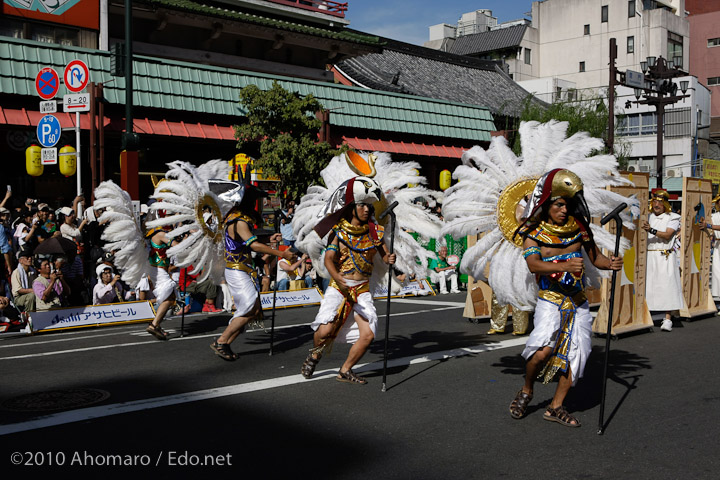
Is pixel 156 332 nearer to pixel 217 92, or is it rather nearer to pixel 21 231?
pixel 21 231

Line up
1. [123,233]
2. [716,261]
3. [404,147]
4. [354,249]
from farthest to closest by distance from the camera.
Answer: [404,147], [716,261], [123,233], [354,249]

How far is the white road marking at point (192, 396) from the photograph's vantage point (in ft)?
Answer: 19.3

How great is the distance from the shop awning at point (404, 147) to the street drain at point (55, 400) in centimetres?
1706

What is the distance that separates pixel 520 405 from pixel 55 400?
413 cm

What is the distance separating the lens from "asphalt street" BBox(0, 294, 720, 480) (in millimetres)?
4992

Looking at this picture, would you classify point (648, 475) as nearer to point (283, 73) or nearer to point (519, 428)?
point (519, 428)

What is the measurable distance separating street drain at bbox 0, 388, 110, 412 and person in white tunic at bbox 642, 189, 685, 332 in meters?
7.91

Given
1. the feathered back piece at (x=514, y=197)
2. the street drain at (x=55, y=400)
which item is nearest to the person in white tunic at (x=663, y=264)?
the feathered back piece at (x=514, y=197)

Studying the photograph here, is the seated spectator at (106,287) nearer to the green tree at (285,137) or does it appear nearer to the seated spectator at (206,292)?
the seated spectator at (206,292)

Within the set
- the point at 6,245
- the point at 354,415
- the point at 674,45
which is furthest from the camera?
the point at 674,45

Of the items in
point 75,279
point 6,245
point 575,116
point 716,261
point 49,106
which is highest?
point 575,116

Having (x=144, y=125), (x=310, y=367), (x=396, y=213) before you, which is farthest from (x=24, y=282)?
(x=144, y=125)

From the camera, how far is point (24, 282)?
39.2 ft

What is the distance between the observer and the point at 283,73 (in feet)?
90.4
